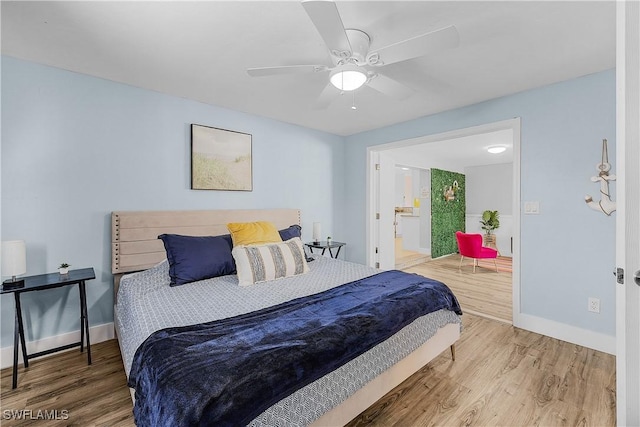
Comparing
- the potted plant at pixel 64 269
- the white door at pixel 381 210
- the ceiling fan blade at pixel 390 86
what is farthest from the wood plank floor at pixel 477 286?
the potted plant at pixel 64 269

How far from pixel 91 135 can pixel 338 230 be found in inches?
127

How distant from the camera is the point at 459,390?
6.31 ft

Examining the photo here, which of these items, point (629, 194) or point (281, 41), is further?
point (281, 41)

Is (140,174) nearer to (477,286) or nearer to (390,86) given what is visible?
(390,86)

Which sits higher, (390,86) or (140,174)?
(390,86)

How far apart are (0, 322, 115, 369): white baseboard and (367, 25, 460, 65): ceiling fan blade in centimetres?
307

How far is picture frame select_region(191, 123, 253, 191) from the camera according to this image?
306 centimetres

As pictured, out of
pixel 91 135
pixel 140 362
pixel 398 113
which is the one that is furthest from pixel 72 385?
pixel 398 113

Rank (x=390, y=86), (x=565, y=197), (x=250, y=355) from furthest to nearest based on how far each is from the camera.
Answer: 1. (x=565, y=197)
2. (x=390, y=86)
3. (x=250, y=355)

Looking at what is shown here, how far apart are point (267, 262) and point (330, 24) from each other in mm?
1720

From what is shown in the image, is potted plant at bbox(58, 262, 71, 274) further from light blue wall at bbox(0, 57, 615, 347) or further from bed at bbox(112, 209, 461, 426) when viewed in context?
bed at bbox(112, 209, 461, 426)

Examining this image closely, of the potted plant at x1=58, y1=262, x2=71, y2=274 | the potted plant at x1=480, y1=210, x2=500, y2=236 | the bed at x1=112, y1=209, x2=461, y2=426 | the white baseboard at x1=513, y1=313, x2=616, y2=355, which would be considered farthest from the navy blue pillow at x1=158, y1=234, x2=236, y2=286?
the potted plant at x1=480, y1=210, x2=500, y2=236

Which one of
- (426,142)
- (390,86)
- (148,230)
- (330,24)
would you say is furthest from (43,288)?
(426,142)

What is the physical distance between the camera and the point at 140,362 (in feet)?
4.25
